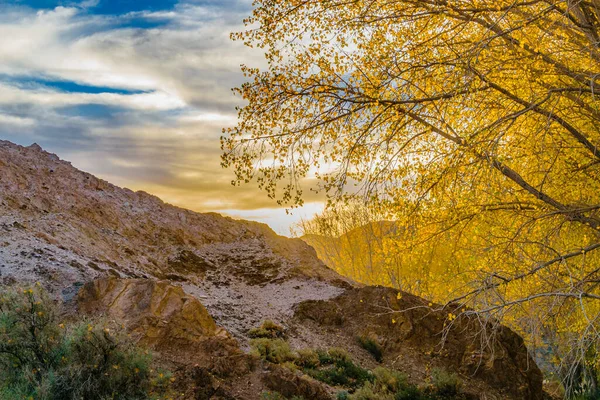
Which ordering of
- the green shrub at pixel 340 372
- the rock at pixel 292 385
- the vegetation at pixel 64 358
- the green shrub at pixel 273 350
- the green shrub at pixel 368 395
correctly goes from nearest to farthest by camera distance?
the vegetation at pixel 64 358
the rock at pixel 292 385
the green shrub at pixel 368 395
the green shrub at pixel 273 350
the green shrub at pixel 340 372

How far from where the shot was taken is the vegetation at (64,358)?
635 centimetres

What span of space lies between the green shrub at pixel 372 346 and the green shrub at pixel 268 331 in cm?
191

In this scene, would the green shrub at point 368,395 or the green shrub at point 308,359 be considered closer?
the green shrub at point 368,395

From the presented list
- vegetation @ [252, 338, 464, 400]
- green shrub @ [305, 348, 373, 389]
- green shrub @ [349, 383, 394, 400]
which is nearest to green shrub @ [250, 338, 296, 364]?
vegetation @ [252, 338, 464, 400]

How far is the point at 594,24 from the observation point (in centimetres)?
822

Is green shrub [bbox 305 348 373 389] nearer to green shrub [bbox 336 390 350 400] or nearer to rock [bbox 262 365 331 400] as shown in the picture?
green shrub [bbox 336 390 350 400]

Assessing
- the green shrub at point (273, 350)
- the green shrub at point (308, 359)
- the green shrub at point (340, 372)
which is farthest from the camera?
the green shrub at point (308, 359)

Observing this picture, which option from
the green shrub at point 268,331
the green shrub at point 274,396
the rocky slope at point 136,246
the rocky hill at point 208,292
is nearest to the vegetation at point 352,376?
the rocky hill at point 208,292

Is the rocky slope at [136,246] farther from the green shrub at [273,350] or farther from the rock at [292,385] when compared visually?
the rock at [292,385]

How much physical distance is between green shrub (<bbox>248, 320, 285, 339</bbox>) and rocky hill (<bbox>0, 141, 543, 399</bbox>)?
0.17m

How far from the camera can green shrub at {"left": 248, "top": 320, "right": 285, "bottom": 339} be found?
9805 mm

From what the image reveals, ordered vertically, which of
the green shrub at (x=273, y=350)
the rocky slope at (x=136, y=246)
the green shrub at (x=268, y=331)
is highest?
the rocky slope at (x=136, y=246)

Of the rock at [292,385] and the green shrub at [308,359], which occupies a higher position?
the green shrub at [308,359]

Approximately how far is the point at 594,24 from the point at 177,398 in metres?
8.49
